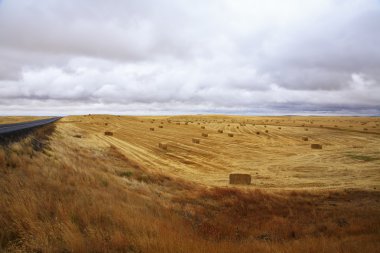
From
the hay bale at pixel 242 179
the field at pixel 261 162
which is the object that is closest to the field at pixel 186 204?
the field at pixel 261 162

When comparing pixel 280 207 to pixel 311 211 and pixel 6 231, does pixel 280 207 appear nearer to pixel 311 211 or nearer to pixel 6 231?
pixel 311 211

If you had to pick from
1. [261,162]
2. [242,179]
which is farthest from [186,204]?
[261,162]

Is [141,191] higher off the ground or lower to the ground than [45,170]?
lower

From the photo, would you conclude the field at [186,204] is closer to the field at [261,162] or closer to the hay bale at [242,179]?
the field at [261,162]

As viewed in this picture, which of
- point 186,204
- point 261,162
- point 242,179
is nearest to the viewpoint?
A: point 186,204

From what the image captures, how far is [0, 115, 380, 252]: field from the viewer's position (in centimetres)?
552

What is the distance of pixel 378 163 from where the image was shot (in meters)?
18.9

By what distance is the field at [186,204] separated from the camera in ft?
18.1

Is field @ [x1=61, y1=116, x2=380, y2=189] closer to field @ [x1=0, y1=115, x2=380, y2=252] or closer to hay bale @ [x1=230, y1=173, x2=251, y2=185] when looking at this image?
field @ [x1=0, y1=115, x2=380, y2=252]

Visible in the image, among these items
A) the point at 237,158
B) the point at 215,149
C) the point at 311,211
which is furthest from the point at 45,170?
the point at 215,149

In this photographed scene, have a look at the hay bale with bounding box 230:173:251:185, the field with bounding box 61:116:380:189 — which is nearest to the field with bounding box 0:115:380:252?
the field with bounding box 61:116:380:189

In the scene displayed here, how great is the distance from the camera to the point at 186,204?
11.3 meters

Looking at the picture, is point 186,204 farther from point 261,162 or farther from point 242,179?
point 261,162

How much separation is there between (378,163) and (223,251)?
18042mm
